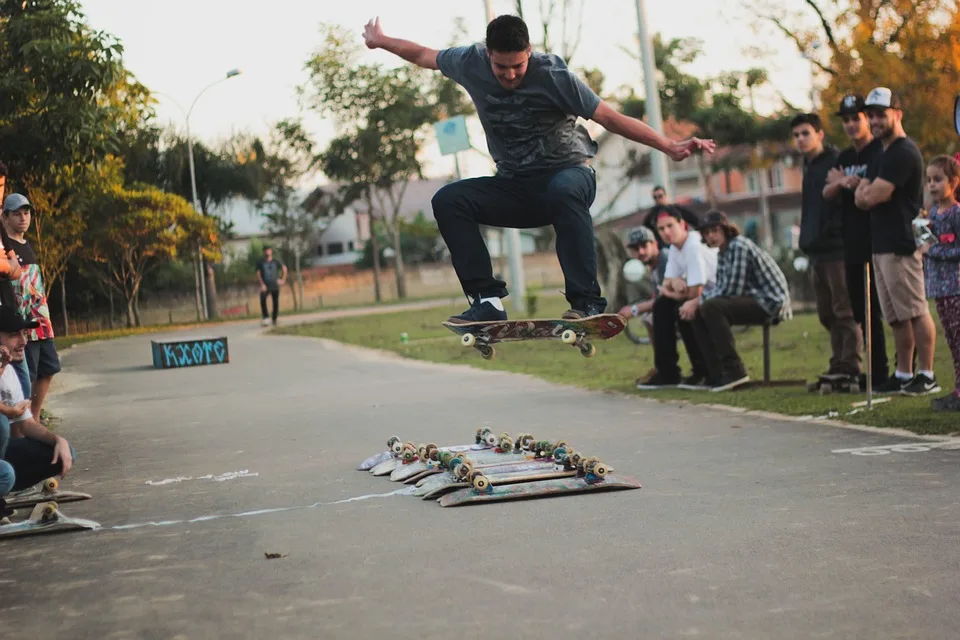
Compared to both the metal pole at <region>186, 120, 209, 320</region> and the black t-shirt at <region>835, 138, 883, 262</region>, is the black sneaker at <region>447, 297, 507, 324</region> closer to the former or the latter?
the black t-shirt at <region>835, 138, 883, 262</region>

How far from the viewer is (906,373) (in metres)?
10.2

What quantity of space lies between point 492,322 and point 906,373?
453 centimetres

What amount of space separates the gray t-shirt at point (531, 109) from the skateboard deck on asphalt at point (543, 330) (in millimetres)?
961

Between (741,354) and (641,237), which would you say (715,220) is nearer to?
(641,237)

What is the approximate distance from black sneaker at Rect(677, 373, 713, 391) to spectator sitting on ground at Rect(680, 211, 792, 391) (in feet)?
0.53

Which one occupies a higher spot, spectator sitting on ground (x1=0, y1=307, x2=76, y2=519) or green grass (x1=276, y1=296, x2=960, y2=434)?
spectator sitting on ground (x1=0, y1=307, x2=76, y2=519)

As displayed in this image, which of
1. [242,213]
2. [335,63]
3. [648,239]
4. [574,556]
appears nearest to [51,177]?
[648,239]

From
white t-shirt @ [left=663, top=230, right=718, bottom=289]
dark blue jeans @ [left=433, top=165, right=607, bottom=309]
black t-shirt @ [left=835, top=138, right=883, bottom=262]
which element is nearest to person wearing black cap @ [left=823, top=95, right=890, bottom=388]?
black t-shirt @ [left=835, top=138, right=883, bottom=262]

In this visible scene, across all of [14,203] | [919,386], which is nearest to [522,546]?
[14,203]

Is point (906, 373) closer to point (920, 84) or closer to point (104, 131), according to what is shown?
point (104, 131)

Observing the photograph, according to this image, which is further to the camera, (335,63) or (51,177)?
(335,63)

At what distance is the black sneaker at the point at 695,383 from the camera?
1203 cm

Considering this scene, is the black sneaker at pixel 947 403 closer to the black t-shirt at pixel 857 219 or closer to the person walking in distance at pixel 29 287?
the black t-shirt at pixel 857 219

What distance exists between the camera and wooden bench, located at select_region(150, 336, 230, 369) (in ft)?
67.7
